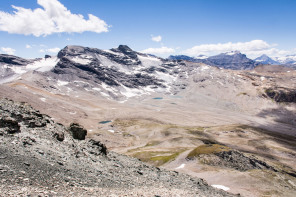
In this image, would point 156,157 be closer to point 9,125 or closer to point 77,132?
point 77,132

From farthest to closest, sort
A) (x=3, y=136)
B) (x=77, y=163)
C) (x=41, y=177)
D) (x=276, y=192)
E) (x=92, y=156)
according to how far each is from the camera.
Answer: (x=276, y=192) < (x=92, y=156) < (x=77, y=163) < (x=3, y=136) < (x=41, y=177)

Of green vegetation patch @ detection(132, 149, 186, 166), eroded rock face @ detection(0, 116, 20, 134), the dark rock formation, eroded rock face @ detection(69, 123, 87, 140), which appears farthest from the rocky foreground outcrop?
green vegetation patch @ detection(132, 149, 186, 166)

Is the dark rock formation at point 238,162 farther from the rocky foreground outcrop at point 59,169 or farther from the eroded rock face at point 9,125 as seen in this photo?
the eroded rock face at point 9,125

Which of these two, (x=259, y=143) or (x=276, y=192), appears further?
(x=259, y=143)

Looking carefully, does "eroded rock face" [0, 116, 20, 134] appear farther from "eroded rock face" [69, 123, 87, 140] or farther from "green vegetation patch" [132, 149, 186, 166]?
"green vegetation patch" [132, 149, 186, 166]

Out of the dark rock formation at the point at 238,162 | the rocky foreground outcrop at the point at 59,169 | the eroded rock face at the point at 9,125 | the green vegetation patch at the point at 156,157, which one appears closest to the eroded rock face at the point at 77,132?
the rocky foreground outcrop at the point at 59,169

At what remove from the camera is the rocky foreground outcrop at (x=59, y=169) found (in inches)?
798

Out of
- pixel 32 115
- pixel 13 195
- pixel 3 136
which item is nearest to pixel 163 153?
pixel 32 115

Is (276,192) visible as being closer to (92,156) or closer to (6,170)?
(92,156)

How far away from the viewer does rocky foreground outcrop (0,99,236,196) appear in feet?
66.5

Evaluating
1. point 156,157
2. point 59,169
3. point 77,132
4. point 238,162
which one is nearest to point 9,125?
point 59,169

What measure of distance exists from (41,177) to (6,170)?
126 inches

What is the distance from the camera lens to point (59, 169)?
83.4 ft

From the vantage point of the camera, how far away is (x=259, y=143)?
447ft
